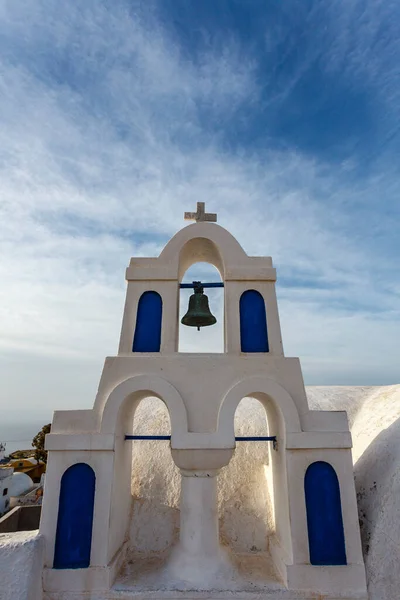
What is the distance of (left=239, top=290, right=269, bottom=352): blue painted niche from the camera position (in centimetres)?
629

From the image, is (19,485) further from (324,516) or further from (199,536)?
(324,516)

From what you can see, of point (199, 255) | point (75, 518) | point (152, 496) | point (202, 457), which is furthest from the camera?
point (199, 255)

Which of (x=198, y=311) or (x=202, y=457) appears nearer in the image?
(x=202, y=457)

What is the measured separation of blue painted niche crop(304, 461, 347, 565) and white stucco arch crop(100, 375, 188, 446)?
216cm

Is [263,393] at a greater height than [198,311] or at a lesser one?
lesser

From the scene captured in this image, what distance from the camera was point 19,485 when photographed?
23281 millimetres

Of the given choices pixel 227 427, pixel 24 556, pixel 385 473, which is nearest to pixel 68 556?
pixel 24 556

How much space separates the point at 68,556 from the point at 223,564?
94.0 inches

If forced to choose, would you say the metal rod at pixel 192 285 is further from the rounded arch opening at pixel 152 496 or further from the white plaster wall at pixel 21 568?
the white plaster wall at pixel 21 568

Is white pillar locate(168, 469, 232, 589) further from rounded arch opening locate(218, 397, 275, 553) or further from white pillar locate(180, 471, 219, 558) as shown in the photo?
rounded arch opening locate(218, 397, 275, 553)

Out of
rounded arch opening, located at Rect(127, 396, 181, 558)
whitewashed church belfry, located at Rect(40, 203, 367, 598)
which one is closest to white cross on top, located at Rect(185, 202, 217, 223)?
whitewashed church belfry, located at Rect(40, 203, 367, 598)

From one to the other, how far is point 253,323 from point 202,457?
2423mm

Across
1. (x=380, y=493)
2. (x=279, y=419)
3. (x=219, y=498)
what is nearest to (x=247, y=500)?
(x=219, y=498)

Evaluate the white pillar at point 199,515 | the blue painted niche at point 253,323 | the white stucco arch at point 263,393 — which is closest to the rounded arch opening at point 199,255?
the blue painted niche at point 253,323
